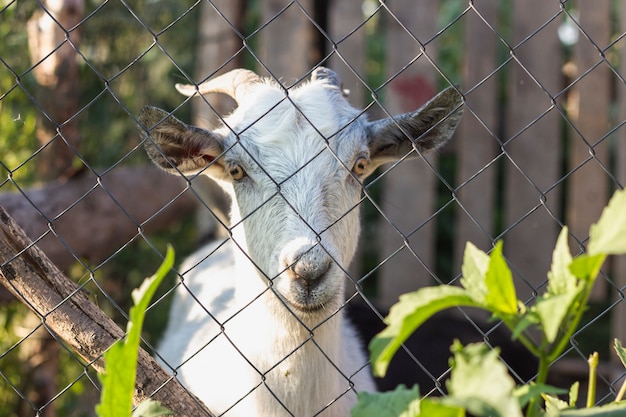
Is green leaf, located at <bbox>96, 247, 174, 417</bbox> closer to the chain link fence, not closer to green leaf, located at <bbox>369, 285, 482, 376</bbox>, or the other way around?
green leaf, located at <bbox>369, 285, 482, 376</bbox>

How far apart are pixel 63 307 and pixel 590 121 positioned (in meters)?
4.32

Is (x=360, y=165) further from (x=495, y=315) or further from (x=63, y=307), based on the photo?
(x=495, y=315)

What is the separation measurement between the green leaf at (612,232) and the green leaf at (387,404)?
0.43m

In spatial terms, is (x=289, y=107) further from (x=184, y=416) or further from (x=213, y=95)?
(x=213, y=95)

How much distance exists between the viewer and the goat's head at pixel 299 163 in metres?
2.72

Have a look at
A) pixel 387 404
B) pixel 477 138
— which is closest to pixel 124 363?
pixel 387 404

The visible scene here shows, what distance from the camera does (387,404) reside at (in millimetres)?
1524

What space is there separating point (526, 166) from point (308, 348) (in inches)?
131

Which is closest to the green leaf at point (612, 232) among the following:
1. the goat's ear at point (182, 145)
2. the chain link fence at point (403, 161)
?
the goat's ear at point (182, 145)

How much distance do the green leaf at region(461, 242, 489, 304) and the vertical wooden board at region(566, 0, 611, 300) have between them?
14.0 ft

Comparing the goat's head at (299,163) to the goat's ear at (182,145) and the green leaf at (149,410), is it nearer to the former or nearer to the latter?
the goat's ear at (182,145)

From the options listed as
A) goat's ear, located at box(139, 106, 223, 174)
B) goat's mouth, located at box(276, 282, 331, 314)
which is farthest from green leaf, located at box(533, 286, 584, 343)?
goat's ear, located at box(139, 106, 223, 174)

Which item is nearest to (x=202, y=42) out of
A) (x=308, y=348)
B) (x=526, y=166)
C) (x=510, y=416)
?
(x=526, y=166)

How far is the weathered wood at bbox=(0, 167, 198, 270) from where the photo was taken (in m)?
4.84
